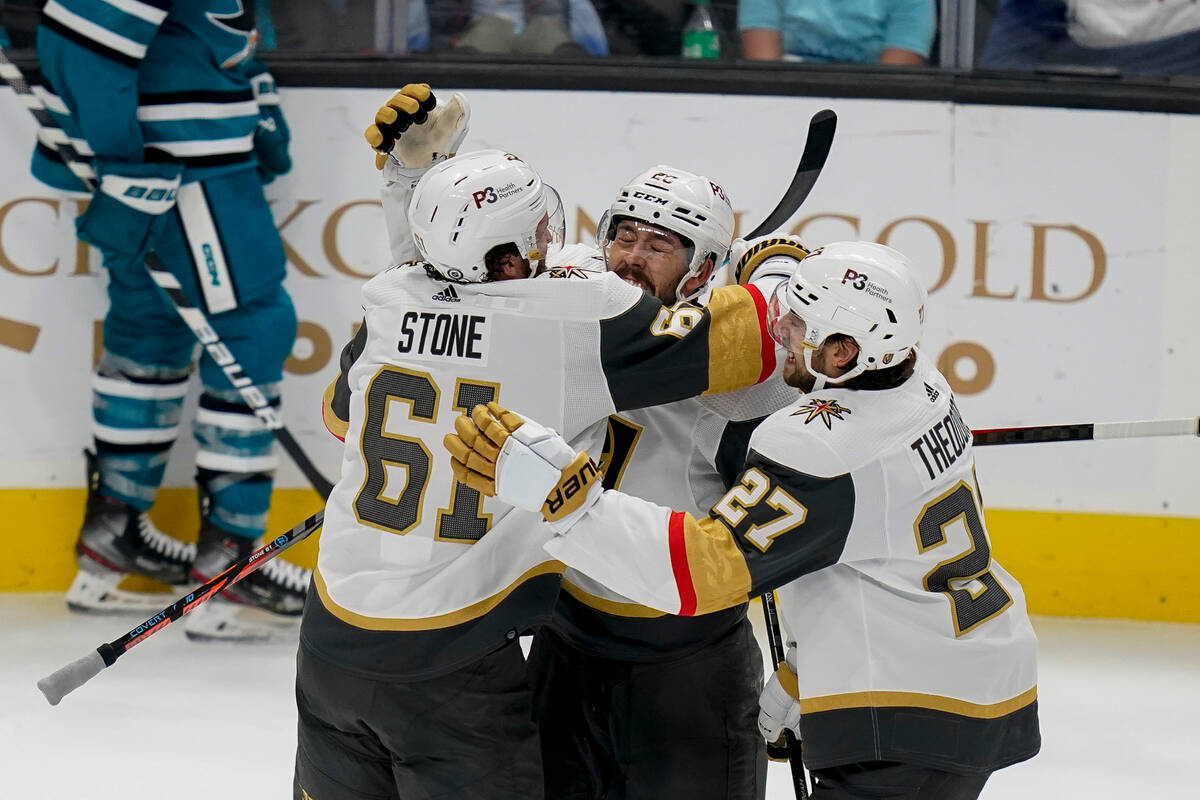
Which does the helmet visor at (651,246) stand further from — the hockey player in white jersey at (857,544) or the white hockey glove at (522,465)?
the white hockey glove at (522,465)

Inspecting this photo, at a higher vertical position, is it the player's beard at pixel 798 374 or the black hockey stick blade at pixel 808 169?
the black hockey stick blade at pixel 808 169

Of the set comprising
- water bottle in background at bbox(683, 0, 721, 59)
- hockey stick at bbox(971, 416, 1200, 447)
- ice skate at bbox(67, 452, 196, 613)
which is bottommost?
ice skate at bbox(67, 452, 196, 613)

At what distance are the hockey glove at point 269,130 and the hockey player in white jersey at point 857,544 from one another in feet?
7.50

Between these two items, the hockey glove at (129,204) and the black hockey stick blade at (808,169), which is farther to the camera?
the hockey glove at (129,204)

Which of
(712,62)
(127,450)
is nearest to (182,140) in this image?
(127,450)

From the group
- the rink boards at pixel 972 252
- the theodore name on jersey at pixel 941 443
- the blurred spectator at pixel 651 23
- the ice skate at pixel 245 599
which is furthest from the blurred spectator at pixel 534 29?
the theodore name on jersey at pixel 941 443

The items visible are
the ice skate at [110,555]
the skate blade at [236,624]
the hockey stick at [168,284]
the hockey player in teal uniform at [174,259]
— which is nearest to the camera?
the hockey player in teal uniform at [174,259]

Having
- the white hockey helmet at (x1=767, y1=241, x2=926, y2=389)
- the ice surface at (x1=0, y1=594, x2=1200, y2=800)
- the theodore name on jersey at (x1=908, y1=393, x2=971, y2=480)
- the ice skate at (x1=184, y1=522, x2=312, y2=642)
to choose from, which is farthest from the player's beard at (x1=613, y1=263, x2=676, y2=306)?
the ice skate at (x1=184, y1=522, x2=312, y2=642)

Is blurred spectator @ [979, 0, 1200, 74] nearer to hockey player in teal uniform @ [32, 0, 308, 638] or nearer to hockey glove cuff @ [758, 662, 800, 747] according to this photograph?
hockey player in teal uniform @ [32, 0, 308, 638]

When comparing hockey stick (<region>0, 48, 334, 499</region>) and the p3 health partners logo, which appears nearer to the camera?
the p3 health partners logo

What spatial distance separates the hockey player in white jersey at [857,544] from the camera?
1561 mm

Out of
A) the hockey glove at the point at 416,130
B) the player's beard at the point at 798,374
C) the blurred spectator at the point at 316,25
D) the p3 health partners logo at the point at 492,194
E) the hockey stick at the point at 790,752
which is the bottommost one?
the hockey stick at the point at 790,752

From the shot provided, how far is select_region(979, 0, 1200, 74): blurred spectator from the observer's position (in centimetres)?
379

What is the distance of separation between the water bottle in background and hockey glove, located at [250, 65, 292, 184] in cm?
109
